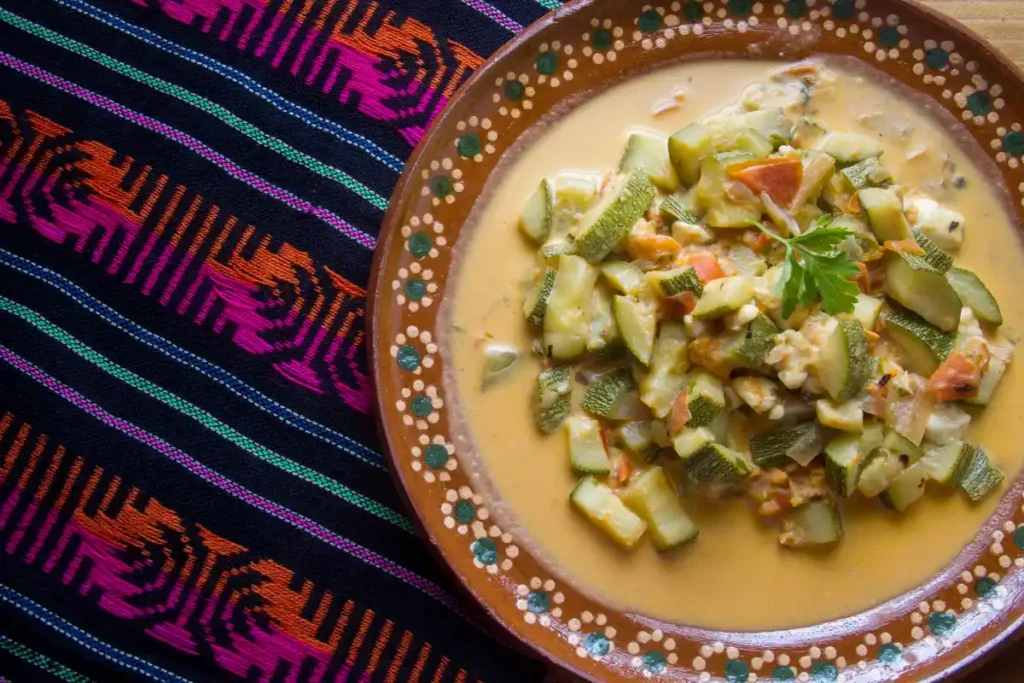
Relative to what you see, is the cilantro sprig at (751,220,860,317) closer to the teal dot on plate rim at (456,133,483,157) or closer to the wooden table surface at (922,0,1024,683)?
the teal dot on plate rim at (456,133,483,157)

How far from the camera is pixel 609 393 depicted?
89.2 inches

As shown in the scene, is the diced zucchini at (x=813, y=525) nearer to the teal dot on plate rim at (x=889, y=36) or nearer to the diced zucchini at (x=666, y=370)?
the diced zucchini at (x=666, y=370)

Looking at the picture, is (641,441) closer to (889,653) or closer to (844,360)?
(844,360)

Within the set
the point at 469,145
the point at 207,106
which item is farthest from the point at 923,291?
the point at 207,106

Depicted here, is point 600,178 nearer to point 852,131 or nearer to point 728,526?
point 852,131

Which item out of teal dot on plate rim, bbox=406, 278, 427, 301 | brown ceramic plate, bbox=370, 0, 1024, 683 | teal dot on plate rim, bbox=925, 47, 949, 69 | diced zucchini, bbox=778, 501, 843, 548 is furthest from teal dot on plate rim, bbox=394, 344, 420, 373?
teal dot on plate rim, bbox=925, 47, 949, 69

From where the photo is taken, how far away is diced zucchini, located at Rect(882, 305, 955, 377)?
223 cm

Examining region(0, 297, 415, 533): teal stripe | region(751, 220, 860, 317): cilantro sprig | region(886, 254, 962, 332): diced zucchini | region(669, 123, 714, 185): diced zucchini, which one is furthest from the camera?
region(0, 297, 415, 533): teal stripe

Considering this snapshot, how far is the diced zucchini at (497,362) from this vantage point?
2332 millimetres

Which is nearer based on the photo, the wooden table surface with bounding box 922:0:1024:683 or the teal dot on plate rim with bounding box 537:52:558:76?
the teal dot on plate rim with bounding box 537:52:558:76

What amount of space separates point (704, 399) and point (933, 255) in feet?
2.23

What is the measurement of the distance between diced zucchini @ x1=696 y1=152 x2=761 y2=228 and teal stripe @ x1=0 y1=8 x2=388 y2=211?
0.88m

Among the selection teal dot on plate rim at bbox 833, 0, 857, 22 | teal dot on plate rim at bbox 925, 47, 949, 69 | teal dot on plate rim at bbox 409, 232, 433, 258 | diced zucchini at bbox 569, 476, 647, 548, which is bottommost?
diced zucchini at bbox 569, 476, 647, 548

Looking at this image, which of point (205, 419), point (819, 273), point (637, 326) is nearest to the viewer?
point (819, 273)
